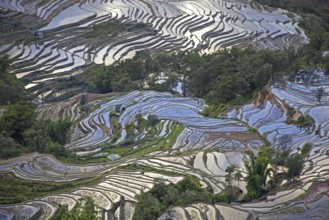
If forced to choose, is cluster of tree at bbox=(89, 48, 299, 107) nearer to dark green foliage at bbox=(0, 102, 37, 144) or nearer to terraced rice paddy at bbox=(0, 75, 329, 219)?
terraced rice paddy at bbox=(0, 75, 329, 219)

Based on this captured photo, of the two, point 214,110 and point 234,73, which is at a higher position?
point 234,73

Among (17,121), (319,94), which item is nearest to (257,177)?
(319,94)

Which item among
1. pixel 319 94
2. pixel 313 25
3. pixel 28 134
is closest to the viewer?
pixel 28 134

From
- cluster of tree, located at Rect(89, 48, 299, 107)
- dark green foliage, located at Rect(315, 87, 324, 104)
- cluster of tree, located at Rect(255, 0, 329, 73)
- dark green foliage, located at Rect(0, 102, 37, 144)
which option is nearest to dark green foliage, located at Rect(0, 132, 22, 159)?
dark green foliage, located at Rect(0, 102, 37, 144)

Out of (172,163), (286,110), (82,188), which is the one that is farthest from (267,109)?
(82,188)

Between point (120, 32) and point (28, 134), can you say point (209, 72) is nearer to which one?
point (28, 134)

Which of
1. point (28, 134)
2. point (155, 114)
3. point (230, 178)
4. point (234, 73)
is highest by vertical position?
point (234, 73)

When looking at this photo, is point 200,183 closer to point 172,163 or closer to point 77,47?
point 172,163
